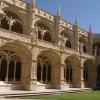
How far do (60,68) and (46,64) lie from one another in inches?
79.5

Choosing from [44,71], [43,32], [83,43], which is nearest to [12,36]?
[44,71]

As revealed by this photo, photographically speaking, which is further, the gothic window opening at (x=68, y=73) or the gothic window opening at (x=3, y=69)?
the gothic window opening at (x=68, y=73)

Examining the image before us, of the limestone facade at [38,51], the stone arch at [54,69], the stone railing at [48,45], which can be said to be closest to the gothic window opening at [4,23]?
the limestone facade at [38,51]

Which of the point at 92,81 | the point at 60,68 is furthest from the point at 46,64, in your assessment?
the point at 92,81

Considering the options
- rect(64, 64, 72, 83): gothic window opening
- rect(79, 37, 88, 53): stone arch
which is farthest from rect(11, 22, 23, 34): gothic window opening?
rect(79, 37, 88, 53): stone arch

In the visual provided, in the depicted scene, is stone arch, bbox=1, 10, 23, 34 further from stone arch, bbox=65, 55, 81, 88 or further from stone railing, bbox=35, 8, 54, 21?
stone arch, bbox=65, 55, 81, 88

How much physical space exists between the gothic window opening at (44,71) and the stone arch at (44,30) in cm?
387

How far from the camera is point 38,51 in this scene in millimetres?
28688

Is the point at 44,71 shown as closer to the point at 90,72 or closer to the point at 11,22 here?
the point at 11,22

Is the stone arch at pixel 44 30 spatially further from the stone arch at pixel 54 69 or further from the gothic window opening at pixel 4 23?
the gothic window opening at pixel 4 23

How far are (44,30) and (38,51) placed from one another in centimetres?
669

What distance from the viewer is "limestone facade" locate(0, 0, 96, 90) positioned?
2623 centimetres

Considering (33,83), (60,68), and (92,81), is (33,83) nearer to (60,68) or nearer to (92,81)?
(60,68)

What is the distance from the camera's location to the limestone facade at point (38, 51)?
26.2 meters
